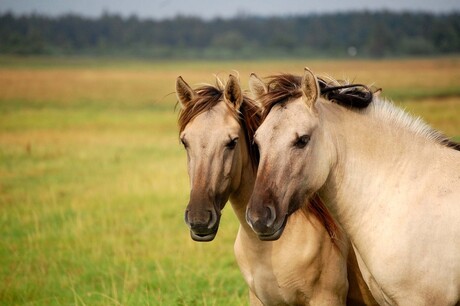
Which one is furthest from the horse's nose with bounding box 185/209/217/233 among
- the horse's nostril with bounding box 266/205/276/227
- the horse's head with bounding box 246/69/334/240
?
the horse's nostril with bounding box 266/205/276/227

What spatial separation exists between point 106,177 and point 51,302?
968 centimetres

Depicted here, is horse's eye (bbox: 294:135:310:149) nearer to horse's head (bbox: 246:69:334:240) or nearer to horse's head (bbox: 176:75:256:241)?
horse's head (bbox: 246:69:334:240)

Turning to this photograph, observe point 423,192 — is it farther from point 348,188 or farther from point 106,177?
point 106,177

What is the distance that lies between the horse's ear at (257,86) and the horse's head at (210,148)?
8.6 inches

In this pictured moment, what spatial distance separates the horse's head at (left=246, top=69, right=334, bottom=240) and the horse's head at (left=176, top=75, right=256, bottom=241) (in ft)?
1.85

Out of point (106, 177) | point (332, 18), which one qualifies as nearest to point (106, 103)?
point (106, 177)

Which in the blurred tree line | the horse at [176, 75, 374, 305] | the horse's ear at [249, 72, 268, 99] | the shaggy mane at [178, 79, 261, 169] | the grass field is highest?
the horse's ear at [249, 72, 268, 99]

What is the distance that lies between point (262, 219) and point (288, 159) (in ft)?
1.39

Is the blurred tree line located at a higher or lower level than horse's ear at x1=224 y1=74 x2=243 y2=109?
lower

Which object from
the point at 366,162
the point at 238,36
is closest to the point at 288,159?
the point at 366,162

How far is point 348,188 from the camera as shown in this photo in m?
4.55

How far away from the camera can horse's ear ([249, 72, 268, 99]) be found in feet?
15.8

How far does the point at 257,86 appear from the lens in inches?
192

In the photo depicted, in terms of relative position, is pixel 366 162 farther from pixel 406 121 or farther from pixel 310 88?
pixel 310 88
